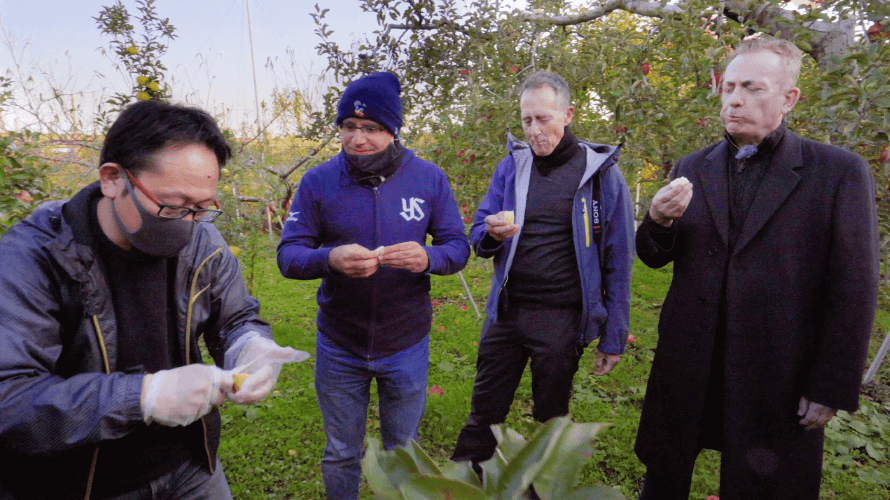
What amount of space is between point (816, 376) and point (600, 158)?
1232mm

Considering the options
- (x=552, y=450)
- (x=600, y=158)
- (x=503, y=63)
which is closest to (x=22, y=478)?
(x=552, y=450)

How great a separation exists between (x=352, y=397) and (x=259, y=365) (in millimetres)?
932

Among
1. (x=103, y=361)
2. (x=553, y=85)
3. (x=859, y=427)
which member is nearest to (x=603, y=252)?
(x=553, y=85)

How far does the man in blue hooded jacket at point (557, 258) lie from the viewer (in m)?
2.36

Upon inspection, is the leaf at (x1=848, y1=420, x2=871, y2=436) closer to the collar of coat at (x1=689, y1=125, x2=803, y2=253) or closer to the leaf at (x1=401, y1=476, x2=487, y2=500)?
the collar of coat at (x1=689, y1=125, x2=803, y2=253)

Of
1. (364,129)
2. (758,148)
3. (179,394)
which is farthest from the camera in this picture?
(364,129)

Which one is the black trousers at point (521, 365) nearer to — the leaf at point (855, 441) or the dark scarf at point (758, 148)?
the dark scarf at point (758, 148)

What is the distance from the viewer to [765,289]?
5.95 feet

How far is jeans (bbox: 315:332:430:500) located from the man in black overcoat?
3.64 ft

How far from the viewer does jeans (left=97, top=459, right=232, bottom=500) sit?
134 centimetres

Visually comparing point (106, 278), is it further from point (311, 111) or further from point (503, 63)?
point (503, 63)

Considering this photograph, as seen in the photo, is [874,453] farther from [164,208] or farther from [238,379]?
[164,208]

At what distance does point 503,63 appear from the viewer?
446cm

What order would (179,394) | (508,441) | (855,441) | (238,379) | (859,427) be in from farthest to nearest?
(859,427) → (855,441) → (238,379) → (179,394) → (508,441)
